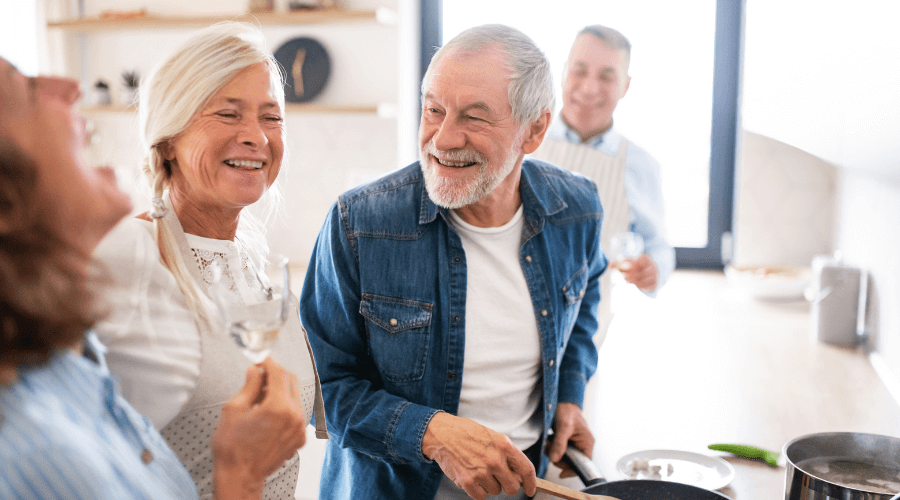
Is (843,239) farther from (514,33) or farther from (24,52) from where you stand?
(24,52)

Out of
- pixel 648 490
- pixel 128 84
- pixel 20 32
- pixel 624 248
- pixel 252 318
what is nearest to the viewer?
pixel 252 318

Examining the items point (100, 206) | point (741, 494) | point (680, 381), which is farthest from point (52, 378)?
point (680, 381)

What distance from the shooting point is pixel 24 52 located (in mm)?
3418

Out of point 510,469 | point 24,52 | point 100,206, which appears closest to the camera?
point 100,206

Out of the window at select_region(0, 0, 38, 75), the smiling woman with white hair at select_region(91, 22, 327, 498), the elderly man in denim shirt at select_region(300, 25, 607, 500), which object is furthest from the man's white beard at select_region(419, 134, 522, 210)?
the window at select_region(0, 0, 38, 75)

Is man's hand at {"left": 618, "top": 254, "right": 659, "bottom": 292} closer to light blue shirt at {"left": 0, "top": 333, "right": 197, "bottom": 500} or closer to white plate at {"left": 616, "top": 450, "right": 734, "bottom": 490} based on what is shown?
white plate at {"left": 616, "top": 450, "right": 734, "bottom": 490}

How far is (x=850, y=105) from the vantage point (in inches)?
60.7

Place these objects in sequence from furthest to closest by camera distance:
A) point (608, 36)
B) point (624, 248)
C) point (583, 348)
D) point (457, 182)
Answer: point (608, 36) < point (624, 248) < point (583, 348) < point (457, 182)

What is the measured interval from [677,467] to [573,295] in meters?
0.37

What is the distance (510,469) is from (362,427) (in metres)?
0.26

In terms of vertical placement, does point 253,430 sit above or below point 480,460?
above

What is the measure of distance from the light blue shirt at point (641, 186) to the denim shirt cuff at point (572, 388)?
758 mm

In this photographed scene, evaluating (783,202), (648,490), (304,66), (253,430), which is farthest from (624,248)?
(304,66)

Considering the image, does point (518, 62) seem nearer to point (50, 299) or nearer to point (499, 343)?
point (499, 343)
